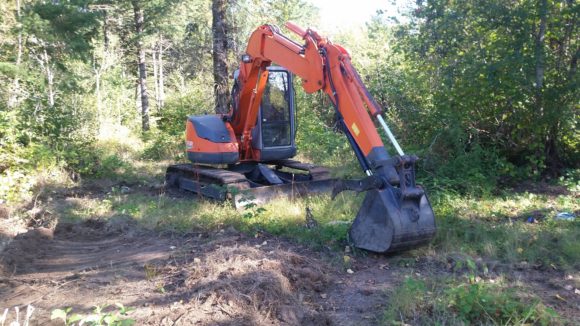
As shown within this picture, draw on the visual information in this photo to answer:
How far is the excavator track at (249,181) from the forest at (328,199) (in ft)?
0.98

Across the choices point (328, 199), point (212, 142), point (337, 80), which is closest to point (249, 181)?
point (212, 142)

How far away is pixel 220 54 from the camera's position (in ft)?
44.1

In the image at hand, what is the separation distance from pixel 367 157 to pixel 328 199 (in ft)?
7.71

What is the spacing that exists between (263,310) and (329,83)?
349cm

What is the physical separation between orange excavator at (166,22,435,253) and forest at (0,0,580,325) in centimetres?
39

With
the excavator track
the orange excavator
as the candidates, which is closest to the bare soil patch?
the orange excavator

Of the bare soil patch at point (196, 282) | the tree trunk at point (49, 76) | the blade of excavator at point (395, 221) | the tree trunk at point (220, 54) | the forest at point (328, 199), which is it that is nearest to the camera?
the bare soil patch at point (196, 282)

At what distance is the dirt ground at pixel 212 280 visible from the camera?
419 cm

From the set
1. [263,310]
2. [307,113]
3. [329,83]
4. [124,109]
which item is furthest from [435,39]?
[124,109]

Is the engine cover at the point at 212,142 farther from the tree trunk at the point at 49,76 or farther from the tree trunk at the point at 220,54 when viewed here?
the tree trunk at the point at 49,76

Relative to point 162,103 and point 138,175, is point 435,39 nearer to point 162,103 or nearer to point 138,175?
point 138,175

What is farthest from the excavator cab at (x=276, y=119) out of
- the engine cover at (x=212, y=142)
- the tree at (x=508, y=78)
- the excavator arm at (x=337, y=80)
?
the tree at (x=508, y=78)

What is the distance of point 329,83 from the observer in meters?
6.73

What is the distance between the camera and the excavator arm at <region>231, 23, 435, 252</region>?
5.50 m
